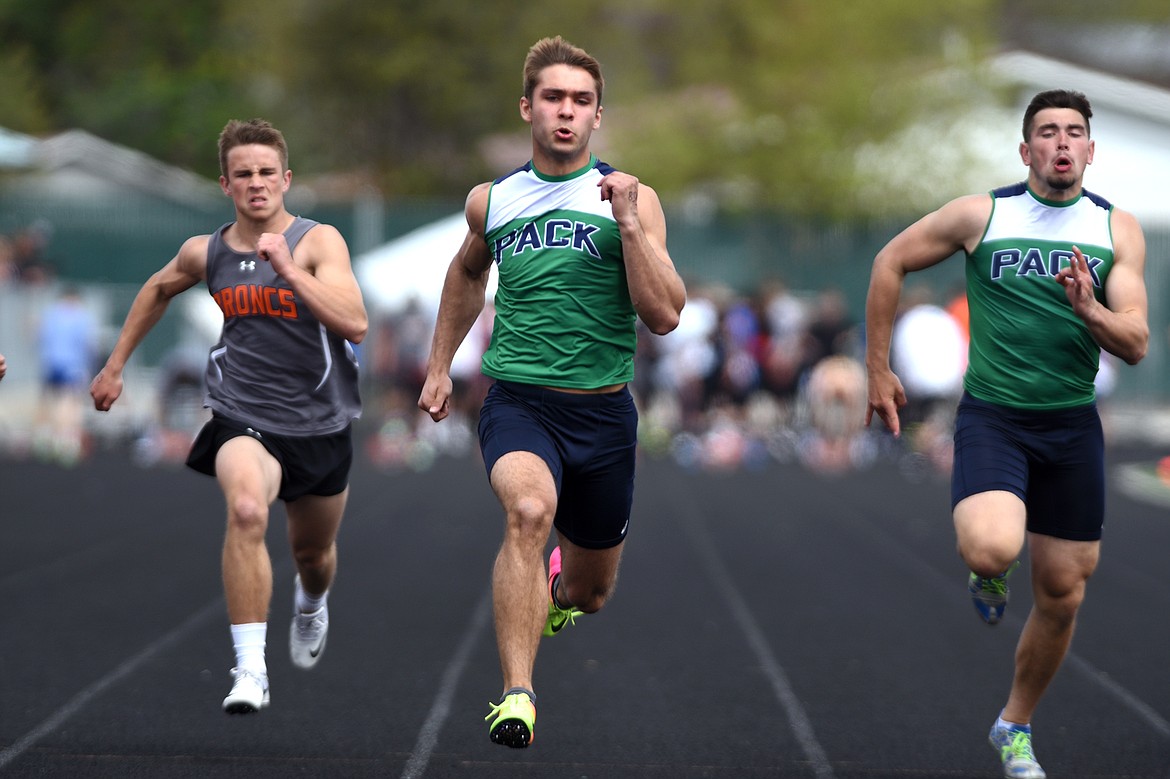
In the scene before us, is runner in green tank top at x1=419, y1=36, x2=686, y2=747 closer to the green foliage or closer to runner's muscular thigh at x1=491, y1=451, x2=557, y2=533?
runner's muscular thigh at x1=491, y1=451, x2=557, y2=533

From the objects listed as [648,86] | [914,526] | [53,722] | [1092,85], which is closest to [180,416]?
[914,526]

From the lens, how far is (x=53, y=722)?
6.13m

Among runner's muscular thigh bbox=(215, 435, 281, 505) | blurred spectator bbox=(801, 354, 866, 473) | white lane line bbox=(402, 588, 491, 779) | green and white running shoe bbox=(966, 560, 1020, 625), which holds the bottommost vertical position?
blurred spectator bbox=(801, 354, 866, 473)

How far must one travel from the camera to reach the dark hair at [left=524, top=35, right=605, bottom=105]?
18.0ft

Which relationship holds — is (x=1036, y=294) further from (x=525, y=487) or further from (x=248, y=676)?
(x=248, y=676)

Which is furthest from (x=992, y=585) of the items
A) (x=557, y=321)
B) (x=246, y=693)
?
(x=246, y=693)

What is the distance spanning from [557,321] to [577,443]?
1.42ft

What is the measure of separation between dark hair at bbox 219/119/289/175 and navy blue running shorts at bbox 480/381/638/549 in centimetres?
130

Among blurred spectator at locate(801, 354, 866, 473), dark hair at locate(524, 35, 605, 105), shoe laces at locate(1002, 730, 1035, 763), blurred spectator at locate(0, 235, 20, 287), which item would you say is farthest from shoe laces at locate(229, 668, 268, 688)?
blurred spectator at locate(0, 235, 20, 287)

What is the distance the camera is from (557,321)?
560 cm

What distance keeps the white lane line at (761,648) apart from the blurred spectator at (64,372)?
7.85m

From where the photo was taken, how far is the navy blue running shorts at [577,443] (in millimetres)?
5555

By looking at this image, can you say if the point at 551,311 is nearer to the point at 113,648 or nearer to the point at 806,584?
the point at 113,648

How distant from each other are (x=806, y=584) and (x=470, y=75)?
42.7 meters
